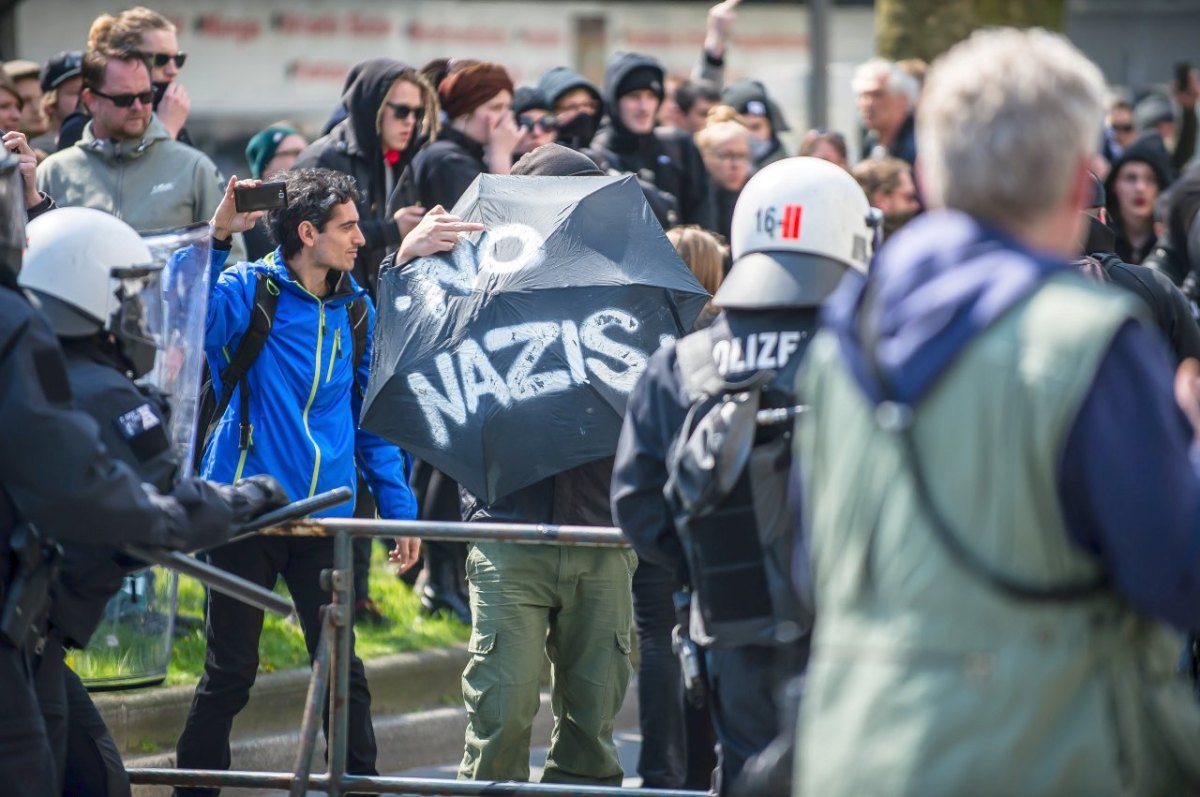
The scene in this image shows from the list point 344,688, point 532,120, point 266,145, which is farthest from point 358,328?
point 266,145

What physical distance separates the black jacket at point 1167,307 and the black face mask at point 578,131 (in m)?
3.58

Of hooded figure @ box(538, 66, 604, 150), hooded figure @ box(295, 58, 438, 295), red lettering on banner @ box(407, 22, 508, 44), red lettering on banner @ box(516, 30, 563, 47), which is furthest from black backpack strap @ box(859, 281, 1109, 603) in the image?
red lettering on banner @ box(516, 30, 563, 47)

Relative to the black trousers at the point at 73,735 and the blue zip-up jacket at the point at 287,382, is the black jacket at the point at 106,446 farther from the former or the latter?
the blue zip-up jacket at the point at 287,382

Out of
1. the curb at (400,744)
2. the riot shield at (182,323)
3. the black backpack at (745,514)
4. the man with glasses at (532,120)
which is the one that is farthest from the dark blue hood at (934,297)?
the man with glasses at (532,120)

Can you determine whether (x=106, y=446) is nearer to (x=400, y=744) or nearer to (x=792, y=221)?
(x=792, y=221)

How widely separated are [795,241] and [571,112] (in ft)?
Answer: 17.2

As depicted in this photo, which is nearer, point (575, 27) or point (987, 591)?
point (987, 591)

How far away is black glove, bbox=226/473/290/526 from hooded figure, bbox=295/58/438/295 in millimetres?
3267

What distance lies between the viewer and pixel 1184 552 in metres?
→ 2.52

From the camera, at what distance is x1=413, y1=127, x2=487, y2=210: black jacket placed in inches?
302

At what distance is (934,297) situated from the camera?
259 centimetres

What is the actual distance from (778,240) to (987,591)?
155cm

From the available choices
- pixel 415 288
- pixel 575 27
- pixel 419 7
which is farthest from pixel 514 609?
pixel 575 27

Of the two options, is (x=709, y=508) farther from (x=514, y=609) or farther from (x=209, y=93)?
(x=209, y=93)
